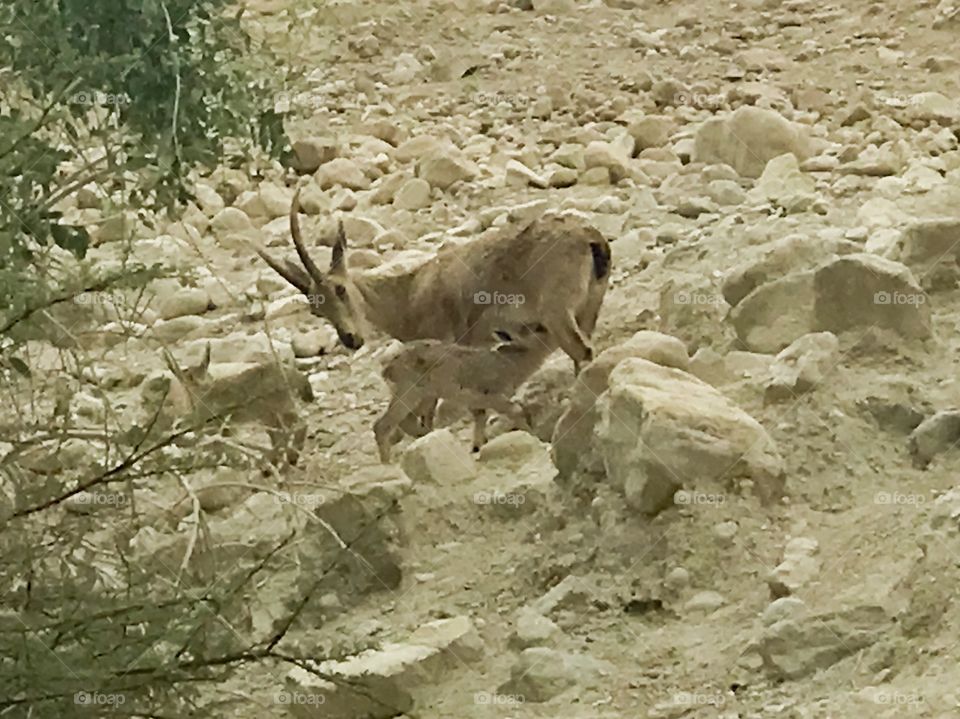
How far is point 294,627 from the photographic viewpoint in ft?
9.06

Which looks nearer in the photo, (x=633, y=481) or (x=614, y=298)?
(x=633, y=481)

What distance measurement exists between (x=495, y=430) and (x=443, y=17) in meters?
2.43

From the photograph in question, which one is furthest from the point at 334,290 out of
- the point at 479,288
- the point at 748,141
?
the point at 748,141

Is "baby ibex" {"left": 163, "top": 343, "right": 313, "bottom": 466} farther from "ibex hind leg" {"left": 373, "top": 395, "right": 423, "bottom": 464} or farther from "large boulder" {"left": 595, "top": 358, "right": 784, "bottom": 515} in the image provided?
"large boulder" {"left": 595, "top": 358, "right": 784, "bottom": 515}

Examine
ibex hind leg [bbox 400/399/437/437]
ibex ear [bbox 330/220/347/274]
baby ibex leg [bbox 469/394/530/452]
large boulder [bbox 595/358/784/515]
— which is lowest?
ibex hind leg [bbox 400/399/437/437]

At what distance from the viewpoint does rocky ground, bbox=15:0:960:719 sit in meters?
2.40

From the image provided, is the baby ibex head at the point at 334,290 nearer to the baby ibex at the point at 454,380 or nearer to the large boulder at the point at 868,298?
the baby ibex at the point at 454,380

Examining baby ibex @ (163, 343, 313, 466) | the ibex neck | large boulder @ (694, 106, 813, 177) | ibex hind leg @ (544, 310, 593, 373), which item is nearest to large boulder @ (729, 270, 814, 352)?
ibex hind leg @ (544, 310, 593, 373)

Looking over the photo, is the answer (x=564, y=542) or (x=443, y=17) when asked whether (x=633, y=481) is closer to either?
(x=564, y=542)

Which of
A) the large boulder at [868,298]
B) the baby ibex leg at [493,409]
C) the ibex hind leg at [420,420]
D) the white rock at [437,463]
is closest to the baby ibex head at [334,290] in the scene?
the ibex hind leg at [420,420]

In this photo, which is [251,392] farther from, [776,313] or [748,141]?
[748,141]

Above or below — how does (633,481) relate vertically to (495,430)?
above

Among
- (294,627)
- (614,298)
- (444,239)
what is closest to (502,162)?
(444,239)

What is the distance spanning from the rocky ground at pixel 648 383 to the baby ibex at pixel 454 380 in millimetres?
68
